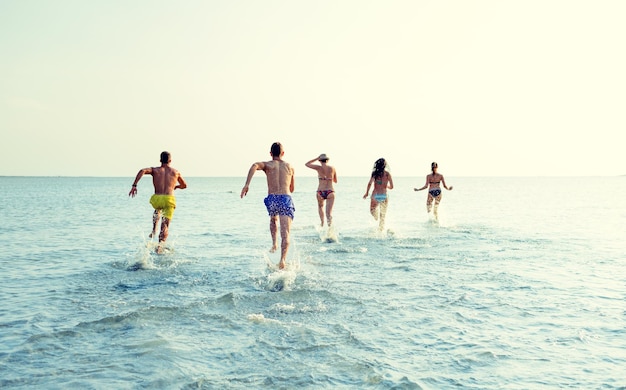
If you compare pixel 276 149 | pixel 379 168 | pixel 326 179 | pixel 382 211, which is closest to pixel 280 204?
pixel 276 149

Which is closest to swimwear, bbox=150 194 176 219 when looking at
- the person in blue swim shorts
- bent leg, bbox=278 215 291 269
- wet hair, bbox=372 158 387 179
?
bent leg, bbox=278 215 291 269

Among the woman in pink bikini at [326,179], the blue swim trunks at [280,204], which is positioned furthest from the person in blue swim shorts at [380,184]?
the blue swim trunks at [280,204]

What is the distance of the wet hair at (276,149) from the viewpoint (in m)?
8.68

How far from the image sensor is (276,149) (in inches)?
343

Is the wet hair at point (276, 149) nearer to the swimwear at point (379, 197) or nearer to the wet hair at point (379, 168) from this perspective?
the wet hair at point (379, 168)

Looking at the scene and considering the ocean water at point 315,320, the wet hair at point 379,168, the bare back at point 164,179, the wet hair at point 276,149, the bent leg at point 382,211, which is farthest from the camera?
the bent leg at point 382,211

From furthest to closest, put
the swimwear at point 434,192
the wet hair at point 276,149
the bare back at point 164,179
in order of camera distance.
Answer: the swimwear at point 434,192 < the bare back at point 164,179 < the wet hair at point 276,149

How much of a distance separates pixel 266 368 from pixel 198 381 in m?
0.59

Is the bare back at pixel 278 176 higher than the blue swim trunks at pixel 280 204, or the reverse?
the bare back at pixel 278 176

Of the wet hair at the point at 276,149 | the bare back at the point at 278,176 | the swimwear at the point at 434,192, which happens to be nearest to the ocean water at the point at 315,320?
the bare back at the point at 278,176

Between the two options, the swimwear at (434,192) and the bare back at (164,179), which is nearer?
the bare back at (164,179)

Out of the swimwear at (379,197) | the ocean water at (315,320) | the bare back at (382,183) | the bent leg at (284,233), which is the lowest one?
the ocean water at (315,320)

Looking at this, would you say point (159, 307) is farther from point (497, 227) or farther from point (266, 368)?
point (497, 227)

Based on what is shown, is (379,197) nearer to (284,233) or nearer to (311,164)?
(311,164)
